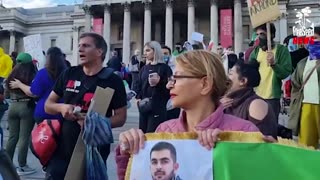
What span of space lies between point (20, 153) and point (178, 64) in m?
4.29

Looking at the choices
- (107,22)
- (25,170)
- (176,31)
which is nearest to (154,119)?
(25,170)

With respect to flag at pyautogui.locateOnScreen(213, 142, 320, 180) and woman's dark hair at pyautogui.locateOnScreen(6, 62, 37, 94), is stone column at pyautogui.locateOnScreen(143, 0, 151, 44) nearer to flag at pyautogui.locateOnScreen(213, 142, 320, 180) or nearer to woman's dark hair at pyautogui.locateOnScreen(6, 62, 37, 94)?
woman's dark hair at pyautogui.locateOnScreen(6, 62, 37, 94)

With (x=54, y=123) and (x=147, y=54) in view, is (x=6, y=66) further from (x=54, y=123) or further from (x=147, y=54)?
(x=54, y=123)

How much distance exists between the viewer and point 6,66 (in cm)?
710

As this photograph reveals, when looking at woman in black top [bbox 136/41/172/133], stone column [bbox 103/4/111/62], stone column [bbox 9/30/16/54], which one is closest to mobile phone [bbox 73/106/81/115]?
woman in black top [bbox 136/41/172/133]

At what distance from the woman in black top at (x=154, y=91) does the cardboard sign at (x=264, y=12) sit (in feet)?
4.16

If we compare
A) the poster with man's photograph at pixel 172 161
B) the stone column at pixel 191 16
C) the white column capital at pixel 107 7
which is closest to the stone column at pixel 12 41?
the white column capital at pixel 107 7

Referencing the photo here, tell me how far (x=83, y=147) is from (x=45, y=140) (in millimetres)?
429

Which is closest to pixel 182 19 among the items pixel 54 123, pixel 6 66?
pixel 6 66

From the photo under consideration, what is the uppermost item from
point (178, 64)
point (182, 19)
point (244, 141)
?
point (182, 19)

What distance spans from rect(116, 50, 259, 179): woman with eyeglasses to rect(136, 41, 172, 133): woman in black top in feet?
10.2

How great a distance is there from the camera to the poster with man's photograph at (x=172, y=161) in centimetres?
166

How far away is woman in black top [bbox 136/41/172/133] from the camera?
204 inches

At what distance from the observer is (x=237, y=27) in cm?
3906
